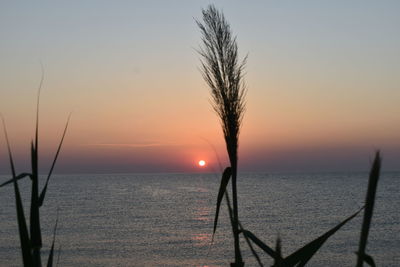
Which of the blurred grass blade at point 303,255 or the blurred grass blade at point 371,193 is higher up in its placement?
the blurred grass blade at point 371,193

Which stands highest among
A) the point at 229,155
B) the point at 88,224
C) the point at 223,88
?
the point at 223,88

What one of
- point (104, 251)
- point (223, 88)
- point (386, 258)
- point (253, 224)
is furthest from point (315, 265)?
point (223, 88)

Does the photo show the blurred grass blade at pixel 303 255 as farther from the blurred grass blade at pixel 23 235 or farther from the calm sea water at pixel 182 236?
the calm sea water at pixel 182 236

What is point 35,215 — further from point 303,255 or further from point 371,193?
point 371,193

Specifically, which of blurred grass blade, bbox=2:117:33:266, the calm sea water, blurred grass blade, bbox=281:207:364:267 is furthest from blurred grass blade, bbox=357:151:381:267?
the calm sea water

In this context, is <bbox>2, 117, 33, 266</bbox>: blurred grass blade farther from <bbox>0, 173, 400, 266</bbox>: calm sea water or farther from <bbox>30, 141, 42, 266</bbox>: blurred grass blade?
<bbox>0, 173, 400, 266</bbox>: calm sea water

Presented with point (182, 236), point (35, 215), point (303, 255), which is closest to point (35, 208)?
point (35, 215)

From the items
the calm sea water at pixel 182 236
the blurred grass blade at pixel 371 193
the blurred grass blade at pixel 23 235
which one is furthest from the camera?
the calm sea water at pixel 182 236

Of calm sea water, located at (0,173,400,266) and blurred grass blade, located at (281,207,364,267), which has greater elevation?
blurred grass blade, located at (281,207,364,267)

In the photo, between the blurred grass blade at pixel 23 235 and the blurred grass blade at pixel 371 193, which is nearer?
the blurred grass blade at pixel 371 193

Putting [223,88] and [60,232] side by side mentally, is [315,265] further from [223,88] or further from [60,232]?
[223,88]

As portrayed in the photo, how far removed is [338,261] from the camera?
20.7 meters

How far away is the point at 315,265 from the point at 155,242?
9.33m

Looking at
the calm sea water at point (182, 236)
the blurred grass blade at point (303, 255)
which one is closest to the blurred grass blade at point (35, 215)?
the blurred grass blade at point (303, 255)
